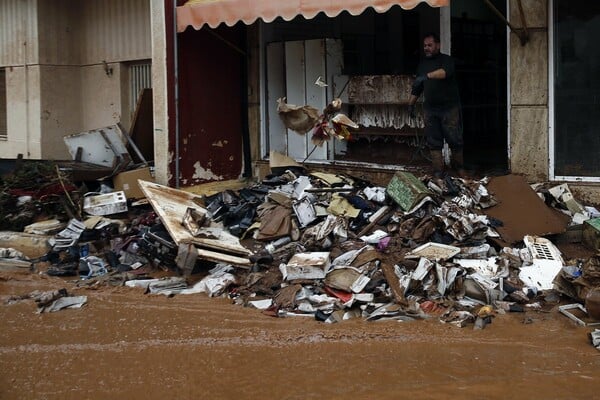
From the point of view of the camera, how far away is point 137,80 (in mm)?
13562

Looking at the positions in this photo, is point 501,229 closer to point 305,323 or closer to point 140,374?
point 305,323

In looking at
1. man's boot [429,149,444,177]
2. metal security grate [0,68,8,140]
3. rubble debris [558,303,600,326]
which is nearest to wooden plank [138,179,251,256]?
man's boot [429,149,444,177]

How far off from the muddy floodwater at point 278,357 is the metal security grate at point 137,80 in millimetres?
7005

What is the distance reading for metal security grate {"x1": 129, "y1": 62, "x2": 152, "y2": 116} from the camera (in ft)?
43.9

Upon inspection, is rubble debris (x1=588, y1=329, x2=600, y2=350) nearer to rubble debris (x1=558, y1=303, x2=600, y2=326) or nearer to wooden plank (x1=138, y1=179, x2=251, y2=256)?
rubble debris (x1=558, y1=303, x2=600, y2=326)

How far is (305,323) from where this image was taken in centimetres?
655

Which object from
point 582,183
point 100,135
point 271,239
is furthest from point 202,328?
point 100,135

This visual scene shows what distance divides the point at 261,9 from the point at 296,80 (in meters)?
2.19

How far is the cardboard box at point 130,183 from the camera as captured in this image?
35.9 feet

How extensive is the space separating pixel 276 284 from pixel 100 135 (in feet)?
19.5

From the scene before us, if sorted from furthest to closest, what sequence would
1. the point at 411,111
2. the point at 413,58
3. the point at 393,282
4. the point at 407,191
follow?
the point at 413,58 → the point at 411,111 → the point at 407,191 → the point at 393,282

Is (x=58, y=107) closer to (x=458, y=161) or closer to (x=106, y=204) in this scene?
(x=106, y=204)

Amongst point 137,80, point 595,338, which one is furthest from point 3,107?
point 595,338

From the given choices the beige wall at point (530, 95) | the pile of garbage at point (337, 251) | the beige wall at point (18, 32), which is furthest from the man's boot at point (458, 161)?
the beige wall at point (18, 32)
